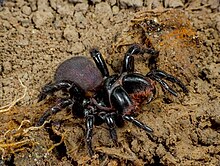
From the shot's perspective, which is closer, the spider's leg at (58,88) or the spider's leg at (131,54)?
the spider's leg at (58,88)

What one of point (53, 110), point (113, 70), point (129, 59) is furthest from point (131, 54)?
point (53, 110)

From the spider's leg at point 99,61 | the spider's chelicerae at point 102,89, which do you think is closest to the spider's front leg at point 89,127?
the spider's chelicerae at point 102,89

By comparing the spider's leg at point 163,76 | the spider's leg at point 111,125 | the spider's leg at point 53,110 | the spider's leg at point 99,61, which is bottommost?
the spider's leg at point 111,125

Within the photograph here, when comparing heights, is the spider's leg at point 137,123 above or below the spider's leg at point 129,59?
below

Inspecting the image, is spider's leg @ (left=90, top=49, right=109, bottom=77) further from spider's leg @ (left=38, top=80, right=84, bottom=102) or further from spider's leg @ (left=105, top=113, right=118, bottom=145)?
spider's leg @ (left=105, top=113, right=118, bottom=145)

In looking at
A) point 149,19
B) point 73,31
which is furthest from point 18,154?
point 149,19

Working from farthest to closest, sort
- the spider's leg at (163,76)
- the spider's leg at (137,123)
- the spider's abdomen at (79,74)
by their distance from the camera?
the spider's abdomen at (79,74) → the spider's leg at (163,76) → the spider's leg at (137,123)

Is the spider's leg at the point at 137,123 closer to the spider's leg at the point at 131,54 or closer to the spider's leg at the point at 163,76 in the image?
the spider's leg at the point at 163,76
